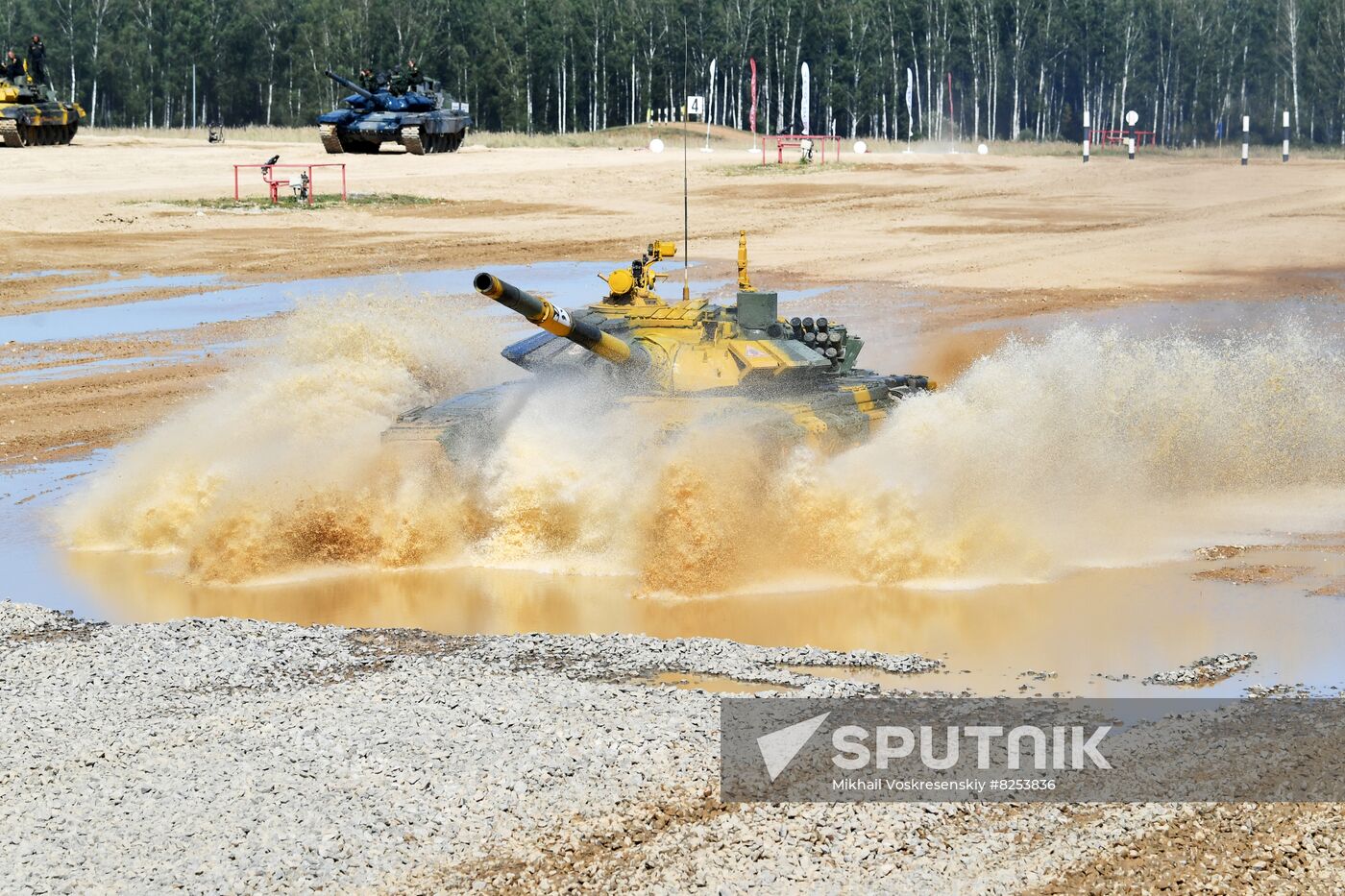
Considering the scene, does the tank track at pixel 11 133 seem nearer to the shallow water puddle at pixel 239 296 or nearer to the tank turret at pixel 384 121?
the tank turret at pixel 384 121

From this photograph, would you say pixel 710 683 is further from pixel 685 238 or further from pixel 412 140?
pixel 412 140

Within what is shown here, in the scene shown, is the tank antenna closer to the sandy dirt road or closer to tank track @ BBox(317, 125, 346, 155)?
the sandy dirt road

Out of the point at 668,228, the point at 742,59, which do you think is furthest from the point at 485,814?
the point at 742,59

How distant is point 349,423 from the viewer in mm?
15148

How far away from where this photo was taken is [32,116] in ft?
157

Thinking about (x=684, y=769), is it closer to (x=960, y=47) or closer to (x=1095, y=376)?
(x=1095, y=376)

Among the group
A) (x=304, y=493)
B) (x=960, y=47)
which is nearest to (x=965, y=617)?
(x=304, y=493)

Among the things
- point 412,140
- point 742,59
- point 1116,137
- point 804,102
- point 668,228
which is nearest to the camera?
point 668,228

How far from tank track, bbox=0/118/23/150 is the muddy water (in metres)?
32.7

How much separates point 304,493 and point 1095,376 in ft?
23.6

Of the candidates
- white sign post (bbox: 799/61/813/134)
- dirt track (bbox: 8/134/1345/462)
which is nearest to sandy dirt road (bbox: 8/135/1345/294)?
dirt track (bbox: 8/134/1345/462)

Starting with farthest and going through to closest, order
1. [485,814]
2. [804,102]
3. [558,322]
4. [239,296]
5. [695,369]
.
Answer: [804,102]
[239,296]
[695,369]
[558,322]
[485,814]

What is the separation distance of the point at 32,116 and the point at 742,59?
107 feet

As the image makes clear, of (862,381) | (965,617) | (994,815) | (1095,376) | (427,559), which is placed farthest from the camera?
(1095,376)
